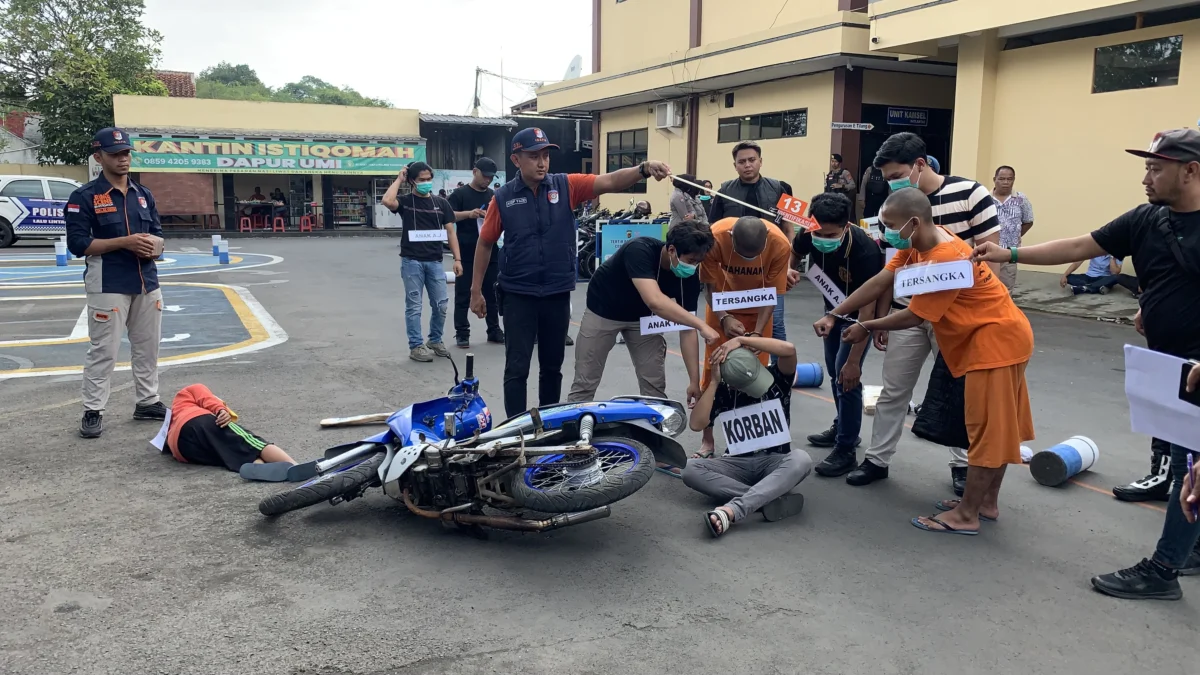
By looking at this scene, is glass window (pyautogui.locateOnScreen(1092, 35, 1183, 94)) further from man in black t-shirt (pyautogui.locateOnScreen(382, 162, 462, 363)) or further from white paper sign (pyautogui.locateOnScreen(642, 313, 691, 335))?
white paper sign (pyautogui.locateOnScreen(642, 313, 691, 335))

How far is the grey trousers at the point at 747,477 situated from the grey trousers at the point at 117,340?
3994 millimetres

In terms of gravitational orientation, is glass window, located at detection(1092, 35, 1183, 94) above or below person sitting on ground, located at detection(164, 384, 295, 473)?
above

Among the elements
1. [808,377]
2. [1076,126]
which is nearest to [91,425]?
[808,377]

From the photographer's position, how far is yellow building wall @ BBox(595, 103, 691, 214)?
73.6 feet

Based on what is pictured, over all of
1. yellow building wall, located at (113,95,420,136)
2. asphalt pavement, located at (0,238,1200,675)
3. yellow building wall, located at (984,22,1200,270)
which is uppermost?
yellow building wall, located at (113,95,420,136)

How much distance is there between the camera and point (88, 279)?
231 inches

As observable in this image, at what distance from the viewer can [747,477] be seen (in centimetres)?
458

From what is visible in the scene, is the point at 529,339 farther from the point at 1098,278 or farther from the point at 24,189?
the point at 24,189

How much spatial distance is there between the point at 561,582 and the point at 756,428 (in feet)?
4.70

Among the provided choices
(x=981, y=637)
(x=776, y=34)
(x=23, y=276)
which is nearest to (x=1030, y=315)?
(x=776, y=34)

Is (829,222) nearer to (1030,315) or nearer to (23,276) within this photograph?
(1030,315)

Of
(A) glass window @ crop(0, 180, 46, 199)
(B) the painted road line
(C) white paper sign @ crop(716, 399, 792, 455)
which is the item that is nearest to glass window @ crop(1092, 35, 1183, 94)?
(C) white paper sign @ crop(716, 399, 792, 455)

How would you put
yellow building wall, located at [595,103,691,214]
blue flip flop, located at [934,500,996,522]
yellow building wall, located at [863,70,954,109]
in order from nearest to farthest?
blue flip flop, located at [934,500,996,522]
yellow building wall, located at [863,70,954,109]
yellow building wall, located at [595,103,691,214]

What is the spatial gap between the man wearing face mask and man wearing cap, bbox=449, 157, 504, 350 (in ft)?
15.2
